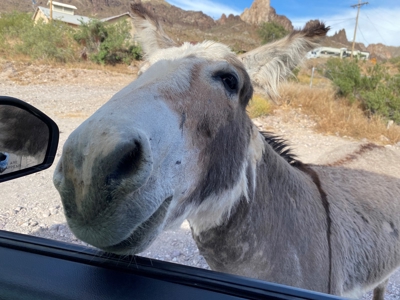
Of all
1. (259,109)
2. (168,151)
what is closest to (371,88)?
(259,109)

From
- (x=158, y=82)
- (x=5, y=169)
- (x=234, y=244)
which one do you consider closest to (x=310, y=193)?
(x=234, y=244)

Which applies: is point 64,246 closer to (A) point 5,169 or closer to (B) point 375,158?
(A) point 5,169

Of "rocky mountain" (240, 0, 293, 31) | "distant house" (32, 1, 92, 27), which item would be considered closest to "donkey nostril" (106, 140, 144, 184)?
"distant house" (32, 1, 92, 27)

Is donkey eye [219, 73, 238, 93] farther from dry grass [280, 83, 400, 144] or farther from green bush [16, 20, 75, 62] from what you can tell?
green bush [16, 20, 75, 62]

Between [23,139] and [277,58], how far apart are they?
61.2 inches

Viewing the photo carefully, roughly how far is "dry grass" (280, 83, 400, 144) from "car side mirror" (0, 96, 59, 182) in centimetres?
693

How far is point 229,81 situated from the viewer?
1625 mm

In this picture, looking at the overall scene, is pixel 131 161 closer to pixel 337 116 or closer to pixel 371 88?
pixel 337 116

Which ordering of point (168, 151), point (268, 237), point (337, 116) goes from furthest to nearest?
point (337, 116) < point (268, 237) < point (168, 151)

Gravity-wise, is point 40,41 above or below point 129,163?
above

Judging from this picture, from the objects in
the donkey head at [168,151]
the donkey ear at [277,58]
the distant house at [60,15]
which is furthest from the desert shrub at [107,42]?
the donkey head at [168,151]

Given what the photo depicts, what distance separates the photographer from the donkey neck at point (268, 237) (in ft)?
5.79

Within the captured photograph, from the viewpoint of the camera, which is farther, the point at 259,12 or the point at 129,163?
the point at 259,12

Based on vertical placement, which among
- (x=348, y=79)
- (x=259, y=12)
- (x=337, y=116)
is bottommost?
(x=337, y=116)
